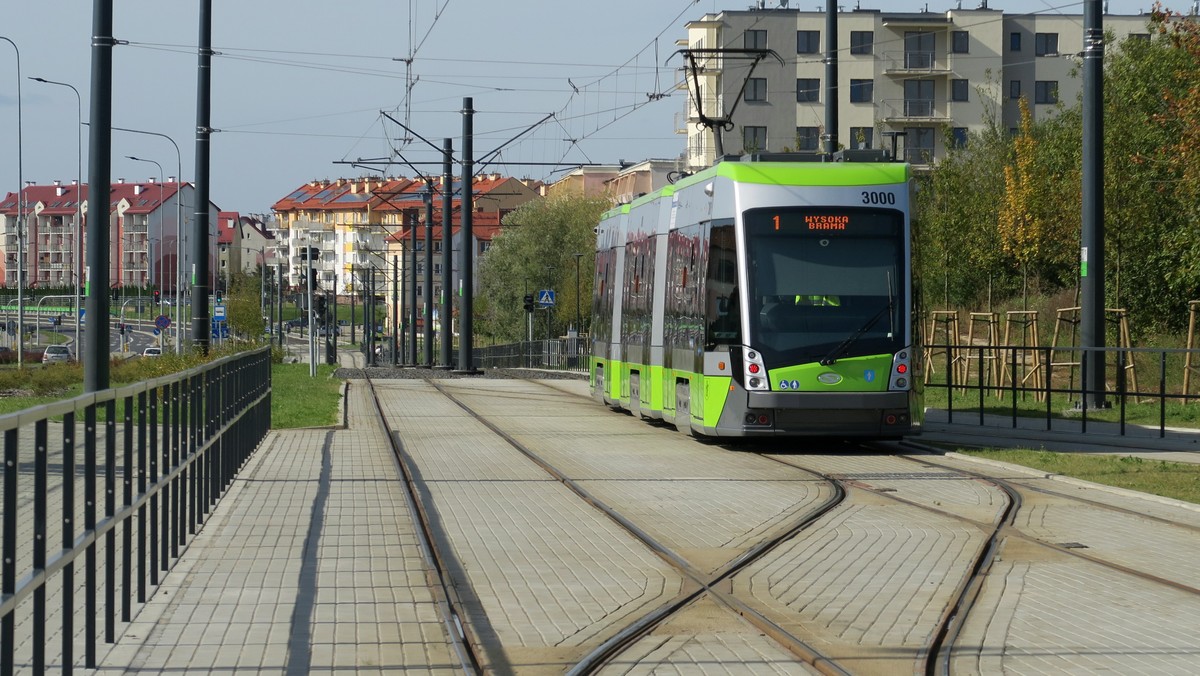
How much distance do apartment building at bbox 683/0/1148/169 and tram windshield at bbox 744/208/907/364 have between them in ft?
202

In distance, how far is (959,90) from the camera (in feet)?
265

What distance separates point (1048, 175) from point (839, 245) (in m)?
19.8

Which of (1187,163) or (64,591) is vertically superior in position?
(1187,163)

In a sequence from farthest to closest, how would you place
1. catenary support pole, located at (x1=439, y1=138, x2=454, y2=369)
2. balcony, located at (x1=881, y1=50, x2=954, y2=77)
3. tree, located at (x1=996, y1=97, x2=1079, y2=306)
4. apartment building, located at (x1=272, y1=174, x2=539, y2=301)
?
apartment building, located at (x1=272, y1=174, x2=539, y2=301), balcony, located at (x1=881, y1=50, x2=954, y2=77), catenary support pole, located at (x1=439, y1=138, x2=454, y2=369), tree, located at (x1=996, y1=97, x2=1079, y2=306)

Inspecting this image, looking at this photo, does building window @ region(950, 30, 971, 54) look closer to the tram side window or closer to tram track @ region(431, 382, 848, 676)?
the tram side window

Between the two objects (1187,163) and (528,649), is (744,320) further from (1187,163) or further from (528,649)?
(528,649)

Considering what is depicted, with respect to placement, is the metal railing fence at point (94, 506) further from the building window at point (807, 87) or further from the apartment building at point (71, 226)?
the apartment building at point (71, 226)

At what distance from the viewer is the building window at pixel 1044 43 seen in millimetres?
80812

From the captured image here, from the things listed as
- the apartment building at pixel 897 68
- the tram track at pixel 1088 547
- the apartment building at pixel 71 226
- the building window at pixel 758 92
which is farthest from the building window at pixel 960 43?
the apartment building at pixel 71 226

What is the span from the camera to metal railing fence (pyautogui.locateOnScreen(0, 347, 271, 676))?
5.20 meters

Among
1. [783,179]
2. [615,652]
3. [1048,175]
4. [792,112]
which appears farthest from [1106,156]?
[792,112]

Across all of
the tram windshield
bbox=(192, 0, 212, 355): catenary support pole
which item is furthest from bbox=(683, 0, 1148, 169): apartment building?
the tram windshield

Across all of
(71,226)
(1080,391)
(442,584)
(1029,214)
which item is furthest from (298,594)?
(71,226)

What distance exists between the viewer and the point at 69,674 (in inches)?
238
